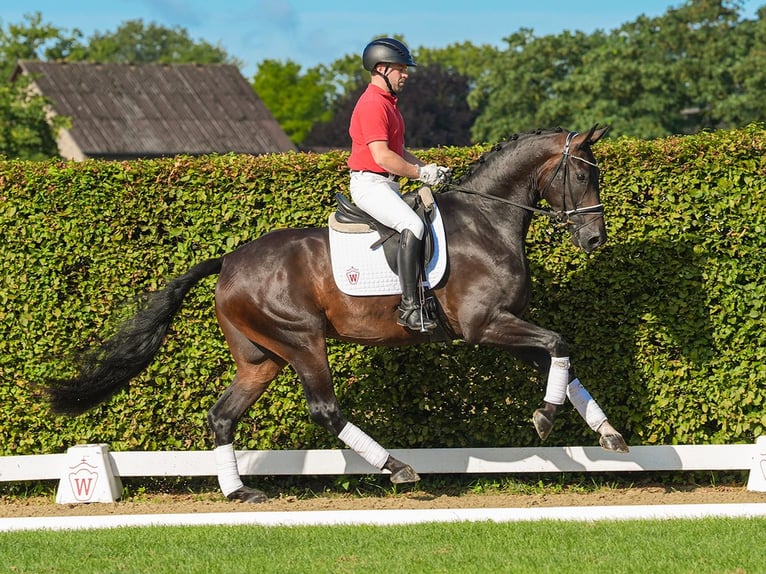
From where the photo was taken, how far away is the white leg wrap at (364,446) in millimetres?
7801

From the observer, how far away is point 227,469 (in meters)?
8.29

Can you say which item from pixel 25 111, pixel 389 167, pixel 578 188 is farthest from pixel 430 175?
pixel 25 111

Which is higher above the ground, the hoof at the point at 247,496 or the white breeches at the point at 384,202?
the white breeches at the point at 384,202

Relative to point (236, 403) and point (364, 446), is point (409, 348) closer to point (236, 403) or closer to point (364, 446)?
point (364, 446)

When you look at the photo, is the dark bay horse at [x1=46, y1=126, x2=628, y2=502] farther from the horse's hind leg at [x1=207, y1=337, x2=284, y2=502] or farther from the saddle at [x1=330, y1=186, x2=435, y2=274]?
the saddle at [x1=330, y1=186, x2=435, y2=274]

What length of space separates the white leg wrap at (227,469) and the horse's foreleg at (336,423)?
2.72ft

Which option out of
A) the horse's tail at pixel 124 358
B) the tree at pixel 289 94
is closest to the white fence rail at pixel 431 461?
the horse's tail at pixel 124 358

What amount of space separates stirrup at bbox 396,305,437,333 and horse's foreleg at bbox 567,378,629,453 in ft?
3.62

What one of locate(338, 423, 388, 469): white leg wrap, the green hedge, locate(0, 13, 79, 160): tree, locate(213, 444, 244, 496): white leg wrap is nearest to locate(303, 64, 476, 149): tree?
locate(0, 13, 79, 160): tree

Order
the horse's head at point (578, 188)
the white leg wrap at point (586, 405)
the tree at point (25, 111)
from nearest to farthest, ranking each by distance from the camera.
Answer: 1. the horse's head at point (578, 188)
2. the white leg wrap at point (586, 405)
3. the tree at point (25, 111)

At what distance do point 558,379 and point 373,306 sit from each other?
4.59ft

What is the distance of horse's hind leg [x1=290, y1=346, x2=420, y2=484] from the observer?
25.6ft

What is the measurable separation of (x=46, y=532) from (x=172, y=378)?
1.89 m

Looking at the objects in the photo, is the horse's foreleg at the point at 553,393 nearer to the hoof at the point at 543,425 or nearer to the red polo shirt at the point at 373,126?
the hoof at the point at 543,425
